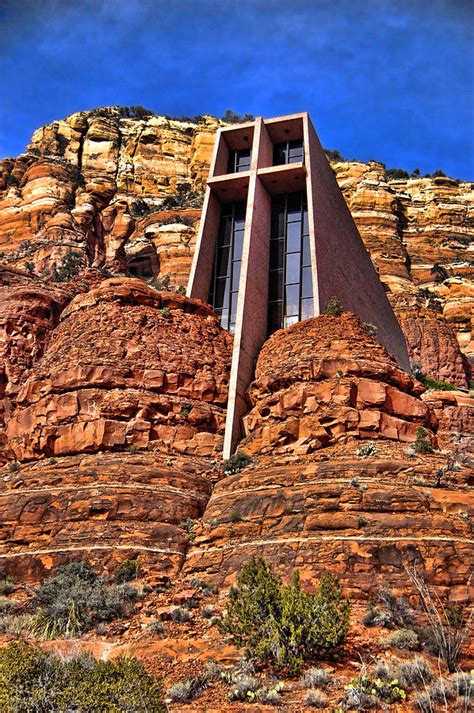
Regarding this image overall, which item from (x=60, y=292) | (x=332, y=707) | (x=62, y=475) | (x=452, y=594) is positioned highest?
(x=60, y=292)

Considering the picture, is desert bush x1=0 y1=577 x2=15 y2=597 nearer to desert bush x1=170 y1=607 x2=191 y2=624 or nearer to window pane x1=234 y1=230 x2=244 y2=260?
desert bush x1=170 y1=607 x2=191 y2=624

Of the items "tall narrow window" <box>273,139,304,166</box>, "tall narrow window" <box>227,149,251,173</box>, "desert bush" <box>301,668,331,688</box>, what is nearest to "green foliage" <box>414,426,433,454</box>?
"desert bush" <box>301,668,331,688</box>

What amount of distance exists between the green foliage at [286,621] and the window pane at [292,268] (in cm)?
1746

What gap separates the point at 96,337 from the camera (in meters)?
21.2

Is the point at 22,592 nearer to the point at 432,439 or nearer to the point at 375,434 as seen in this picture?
the point at 375,434

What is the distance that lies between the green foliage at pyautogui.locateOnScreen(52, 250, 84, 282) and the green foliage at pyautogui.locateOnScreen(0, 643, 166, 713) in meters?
28.7

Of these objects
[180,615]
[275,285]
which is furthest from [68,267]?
[180,615]

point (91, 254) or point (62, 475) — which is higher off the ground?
point (91, 254)

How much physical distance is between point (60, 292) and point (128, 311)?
898cm

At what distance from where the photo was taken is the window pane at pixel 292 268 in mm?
27953

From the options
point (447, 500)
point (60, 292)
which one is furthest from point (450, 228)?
point (447, 500)

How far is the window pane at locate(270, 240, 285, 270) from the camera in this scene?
28562 mm

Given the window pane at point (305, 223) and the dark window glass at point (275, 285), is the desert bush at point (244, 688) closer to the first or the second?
the dark window glass at point (275, 285)

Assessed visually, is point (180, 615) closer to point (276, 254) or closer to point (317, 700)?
point (317, 700)
